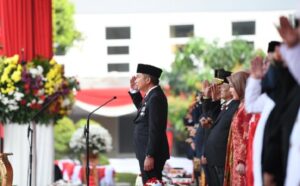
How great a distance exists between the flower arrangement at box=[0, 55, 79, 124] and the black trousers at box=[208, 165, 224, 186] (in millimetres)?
2283

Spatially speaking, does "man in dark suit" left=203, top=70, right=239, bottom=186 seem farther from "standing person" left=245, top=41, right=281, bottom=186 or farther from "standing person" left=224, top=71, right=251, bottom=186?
"standing person" left=245, top=41, right=281, bottom=186

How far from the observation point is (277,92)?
469cm

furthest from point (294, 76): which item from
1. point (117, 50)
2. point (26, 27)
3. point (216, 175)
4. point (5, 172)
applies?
point (117, 50)

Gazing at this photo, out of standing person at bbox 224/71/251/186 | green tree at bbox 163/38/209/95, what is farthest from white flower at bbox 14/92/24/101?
green tree at bbox 163/38/209/95

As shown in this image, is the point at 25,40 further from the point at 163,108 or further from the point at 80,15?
the point at 80,15

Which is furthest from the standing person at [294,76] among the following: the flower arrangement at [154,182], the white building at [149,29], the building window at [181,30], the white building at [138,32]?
the building window at [181,30]

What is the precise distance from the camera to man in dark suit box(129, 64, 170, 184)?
23.9 ft

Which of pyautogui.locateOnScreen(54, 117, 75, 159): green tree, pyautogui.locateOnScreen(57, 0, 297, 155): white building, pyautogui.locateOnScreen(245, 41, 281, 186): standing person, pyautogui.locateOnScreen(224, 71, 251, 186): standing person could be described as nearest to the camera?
pyautogui.locateOnScreen(245, 41, 281, 186): standing person

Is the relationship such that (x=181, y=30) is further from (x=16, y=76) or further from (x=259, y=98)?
(x=259, y=98)

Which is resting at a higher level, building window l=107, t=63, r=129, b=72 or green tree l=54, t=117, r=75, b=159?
building window l=107, t=63, r=129, b=72

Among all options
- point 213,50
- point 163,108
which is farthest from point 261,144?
point 213,50

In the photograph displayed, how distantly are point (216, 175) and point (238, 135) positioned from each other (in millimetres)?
1289

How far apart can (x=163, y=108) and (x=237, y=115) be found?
144 cm

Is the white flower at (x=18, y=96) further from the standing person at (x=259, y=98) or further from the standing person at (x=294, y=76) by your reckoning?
the standing person at (x=294, y=76)
